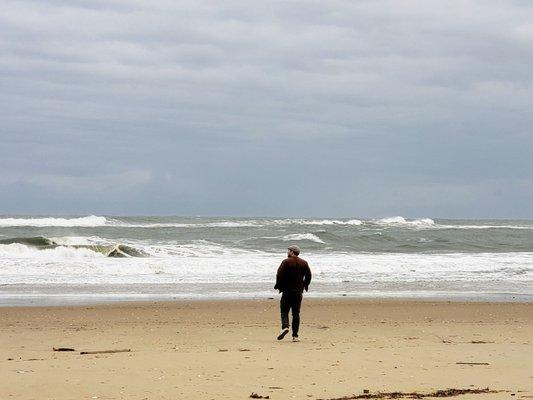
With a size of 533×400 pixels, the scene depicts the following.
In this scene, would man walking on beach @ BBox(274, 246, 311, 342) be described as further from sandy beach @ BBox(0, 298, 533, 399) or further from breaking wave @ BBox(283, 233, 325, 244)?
breaking wave @ BBox(283, 233, 325, 244)

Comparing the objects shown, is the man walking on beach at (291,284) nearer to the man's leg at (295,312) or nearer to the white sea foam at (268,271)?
the man's leg at (295,312)

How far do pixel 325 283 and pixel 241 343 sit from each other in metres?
11.4

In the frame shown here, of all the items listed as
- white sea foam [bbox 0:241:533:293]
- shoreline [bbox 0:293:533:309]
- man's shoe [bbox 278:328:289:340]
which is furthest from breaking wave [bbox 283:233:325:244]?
man's shoe [bbox 278:328:289:340]

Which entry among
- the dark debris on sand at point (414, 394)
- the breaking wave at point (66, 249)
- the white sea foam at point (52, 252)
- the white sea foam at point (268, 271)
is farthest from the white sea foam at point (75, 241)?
the dark debris on sand at point (414, 394)

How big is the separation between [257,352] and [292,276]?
195cm

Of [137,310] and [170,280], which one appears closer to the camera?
[137,310]

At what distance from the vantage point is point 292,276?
1202 centimetres

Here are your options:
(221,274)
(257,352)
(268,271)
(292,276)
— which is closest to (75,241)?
(268,271)

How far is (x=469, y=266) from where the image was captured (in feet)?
93.5

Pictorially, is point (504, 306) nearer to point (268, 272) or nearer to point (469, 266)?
point (268, 272)

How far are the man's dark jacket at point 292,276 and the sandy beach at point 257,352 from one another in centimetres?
76

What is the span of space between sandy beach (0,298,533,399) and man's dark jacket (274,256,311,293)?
2.49ft

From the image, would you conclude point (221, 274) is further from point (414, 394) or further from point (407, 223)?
point (407, 223)

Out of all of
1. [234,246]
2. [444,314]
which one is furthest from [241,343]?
[234,246]
